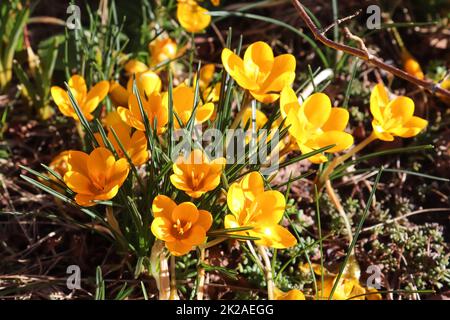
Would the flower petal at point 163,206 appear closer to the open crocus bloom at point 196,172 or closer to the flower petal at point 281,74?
the open crocus bloom at point 196,172

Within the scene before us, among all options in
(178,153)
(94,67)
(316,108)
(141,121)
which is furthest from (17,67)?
(316,108)

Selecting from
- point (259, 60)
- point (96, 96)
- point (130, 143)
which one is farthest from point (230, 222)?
point (96, 96)

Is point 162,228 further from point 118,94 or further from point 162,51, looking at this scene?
point 162,51

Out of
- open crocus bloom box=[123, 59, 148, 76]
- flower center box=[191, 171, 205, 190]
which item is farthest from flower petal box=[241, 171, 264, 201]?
open crocus bloom box=[123, 59, 148, 76]

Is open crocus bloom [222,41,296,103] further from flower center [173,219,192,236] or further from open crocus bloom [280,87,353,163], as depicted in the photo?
flower center [173,219,192,236]

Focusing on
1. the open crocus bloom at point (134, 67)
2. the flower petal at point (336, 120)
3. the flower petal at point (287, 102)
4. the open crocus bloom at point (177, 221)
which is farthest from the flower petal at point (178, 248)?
the open crocus bloom at point (134, 67)

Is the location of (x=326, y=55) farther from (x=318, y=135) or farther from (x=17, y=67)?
(x=17, y=67)
